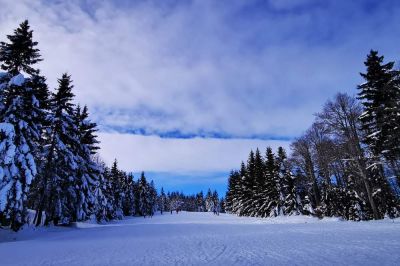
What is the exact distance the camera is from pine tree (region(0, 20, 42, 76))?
22.2 meters

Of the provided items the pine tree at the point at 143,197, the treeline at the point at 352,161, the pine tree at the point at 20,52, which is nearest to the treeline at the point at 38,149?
the pine tree at the point at 20,52

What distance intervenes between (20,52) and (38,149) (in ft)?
24.9

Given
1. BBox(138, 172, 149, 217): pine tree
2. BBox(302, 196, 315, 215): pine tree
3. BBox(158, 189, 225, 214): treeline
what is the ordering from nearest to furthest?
BBox(302, 196, 315, 215): pine tree
BBox(138, 172, 149, 217): pine tree
BBox(158, 189, 225, 214): treeline

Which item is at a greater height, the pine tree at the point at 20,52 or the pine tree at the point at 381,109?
the pine tree at the point at 20,52

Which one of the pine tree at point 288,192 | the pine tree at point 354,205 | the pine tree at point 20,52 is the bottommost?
the pine tree at point 354,205

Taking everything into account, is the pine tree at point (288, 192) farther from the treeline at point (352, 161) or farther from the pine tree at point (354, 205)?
the pine tree at point (354, 205)

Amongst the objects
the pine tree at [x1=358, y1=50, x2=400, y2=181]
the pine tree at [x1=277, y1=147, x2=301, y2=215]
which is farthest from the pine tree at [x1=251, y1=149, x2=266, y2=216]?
the pine tree at [x1=358, y1=50, x2=400, y2=181]

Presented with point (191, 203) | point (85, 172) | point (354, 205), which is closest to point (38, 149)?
point (85, 172)

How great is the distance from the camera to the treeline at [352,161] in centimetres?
2150

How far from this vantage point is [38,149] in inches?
983

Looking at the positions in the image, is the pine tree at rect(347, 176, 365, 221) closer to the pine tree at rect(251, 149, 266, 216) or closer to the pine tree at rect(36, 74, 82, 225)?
the pine tree at rect(251, 149, 266, 216)

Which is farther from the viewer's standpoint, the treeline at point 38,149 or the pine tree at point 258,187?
the pine tree at point 258,187

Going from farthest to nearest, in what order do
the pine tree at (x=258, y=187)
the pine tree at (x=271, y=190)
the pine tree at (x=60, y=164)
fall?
the pine tree at (x=258, y=187)
the pine tree at (x=271, y=190)
the pine tree at (x=60, y=164)

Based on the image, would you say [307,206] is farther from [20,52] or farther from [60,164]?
[20,52]
